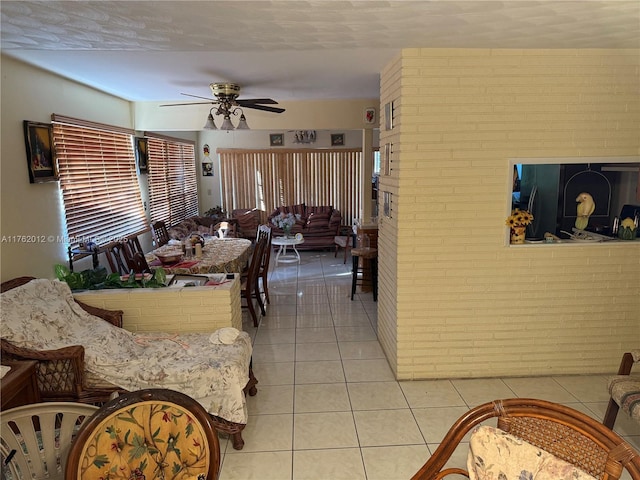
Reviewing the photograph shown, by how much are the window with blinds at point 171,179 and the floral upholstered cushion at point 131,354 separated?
3.73m

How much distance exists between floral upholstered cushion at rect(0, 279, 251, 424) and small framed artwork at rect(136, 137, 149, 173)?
3.39 metres

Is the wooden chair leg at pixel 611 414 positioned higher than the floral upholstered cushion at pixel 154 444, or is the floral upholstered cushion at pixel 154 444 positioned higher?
the floral upholstered cushion at pixel 154 444

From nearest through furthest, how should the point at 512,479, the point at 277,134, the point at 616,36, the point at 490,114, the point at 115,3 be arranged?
Answer: the point at 512,479 → the point at 115,3 → the point at 616,36 → the point at 490,114 → the point at 277,134

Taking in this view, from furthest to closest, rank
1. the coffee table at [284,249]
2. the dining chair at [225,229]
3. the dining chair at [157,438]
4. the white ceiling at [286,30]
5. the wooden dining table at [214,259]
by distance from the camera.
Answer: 1. the coffee table at [284,249]
2. the dining chair at [225,229]
3. the wooden dining table at [214,259]
4. the white ceiling at [286,30]
5. the dining chair at [157,438]

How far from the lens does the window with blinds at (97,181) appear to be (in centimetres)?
413

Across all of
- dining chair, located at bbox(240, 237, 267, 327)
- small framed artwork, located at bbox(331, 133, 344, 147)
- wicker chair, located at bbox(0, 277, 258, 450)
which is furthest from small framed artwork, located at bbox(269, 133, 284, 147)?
wicker chair, located at bbox(0, 277, 258, 450)

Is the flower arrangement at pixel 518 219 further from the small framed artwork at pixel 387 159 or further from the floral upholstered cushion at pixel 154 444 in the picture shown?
the floral upholstered cushion at pixel 154 444

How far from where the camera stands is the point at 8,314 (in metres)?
2.54

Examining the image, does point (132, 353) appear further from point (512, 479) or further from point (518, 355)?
point (518, 355)

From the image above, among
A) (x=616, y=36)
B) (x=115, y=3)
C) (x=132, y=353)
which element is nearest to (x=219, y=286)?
(x=132, y=353)

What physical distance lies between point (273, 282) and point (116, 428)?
481cm

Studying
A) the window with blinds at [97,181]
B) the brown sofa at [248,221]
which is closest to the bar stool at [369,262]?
the window with blinds at [97,181]

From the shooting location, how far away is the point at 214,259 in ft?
15.3

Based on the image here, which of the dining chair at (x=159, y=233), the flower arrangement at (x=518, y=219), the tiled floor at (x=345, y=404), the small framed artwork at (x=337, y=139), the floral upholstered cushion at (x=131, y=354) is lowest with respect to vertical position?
the tiled floor at (x=345, y=404)
